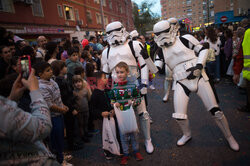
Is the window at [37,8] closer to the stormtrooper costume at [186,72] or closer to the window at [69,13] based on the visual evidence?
the window at [69,13]

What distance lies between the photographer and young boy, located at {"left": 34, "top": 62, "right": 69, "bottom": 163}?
7.64 feet

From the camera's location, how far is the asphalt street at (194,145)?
2.53m

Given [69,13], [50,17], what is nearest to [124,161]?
[50,17]

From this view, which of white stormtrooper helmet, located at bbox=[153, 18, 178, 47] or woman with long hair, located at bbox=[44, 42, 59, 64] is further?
woman with long hair, located at bbox=[44, 42, 59, 64]

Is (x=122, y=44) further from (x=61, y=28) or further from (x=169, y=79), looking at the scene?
(x=61, y=28)

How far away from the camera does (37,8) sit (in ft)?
43.6

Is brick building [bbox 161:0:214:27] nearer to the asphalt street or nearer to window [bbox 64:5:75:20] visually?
window [bbox 64:5:75:20]

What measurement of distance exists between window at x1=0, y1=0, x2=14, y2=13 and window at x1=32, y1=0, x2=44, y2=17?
197cm

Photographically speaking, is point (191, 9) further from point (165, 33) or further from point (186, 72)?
point (186, 72)

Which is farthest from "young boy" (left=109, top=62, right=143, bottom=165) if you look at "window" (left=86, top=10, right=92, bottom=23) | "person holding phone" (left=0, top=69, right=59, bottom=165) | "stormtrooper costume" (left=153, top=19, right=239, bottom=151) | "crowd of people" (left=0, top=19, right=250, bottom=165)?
"window" (left=86, top=10, right=92, bottom=23)

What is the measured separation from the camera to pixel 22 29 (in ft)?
37.9

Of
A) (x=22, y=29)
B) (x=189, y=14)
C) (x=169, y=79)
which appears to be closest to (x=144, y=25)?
(x=22, y=29)

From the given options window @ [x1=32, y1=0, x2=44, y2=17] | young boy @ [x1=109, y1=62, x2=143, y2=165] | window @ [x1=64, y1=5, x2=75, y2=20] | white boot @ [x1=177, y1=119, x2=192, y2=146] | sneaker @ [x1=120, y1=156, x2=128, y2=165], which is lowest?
sneaker @ [x1=120, y1=156, x2=128, y2=165]

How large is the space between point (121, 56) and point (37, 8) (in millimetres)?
13803
